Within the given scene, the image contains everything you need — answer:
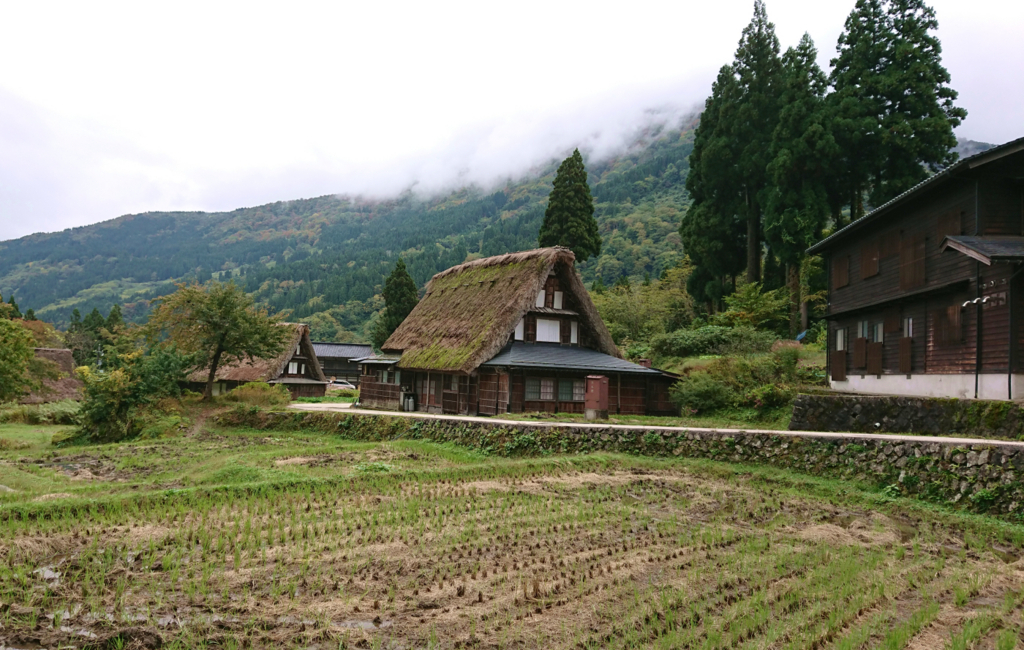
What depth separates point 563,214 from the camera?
3612 cm

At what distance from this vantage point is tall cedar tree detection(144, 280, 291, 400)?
26031mm

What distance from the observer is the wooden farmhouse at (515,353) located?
2272 cm

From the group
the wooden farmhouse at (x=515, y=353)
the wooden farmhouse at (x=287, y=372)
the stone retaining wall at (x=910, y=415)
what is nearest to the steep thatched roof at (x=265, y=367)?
the wooden farmhouse at (x=287, y=372)

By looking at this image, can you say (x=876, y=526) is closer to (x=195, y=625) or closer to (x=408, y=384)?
(x=195, y=625)

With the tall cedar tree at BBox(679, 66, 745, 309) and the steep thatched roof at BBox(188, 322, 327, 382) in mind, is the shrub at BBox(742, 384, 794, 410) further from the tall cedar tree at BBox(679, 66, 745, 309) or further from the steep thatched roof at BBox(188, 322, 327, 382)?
the steep thatched roof at BBox(188, 322, 327, 382)

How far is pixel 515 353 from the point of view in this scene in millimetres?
23203

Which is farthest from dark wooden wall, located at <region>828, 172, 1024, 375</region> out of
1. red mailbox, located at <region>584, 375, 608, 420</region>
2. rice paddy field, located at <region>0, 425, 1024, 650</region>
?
red mailbox, located at <region>584, 375, 608, 420</region>

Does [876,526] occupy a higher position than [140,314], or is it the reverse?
[140,314]

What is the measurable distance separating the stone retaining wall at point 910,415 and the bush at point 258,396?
19.4 metres

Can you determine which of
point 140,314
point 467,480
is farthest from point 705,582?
point 140,314

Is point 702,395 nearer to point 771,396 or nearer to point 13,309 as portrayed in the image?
point 771,396

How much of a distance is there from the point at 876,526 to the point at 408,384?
21.4 meters

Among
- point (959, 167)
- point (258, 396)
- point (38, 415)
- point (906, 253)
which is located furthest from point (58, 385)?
point (959, 167)

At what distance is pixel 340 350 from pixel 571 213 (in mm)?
28351
